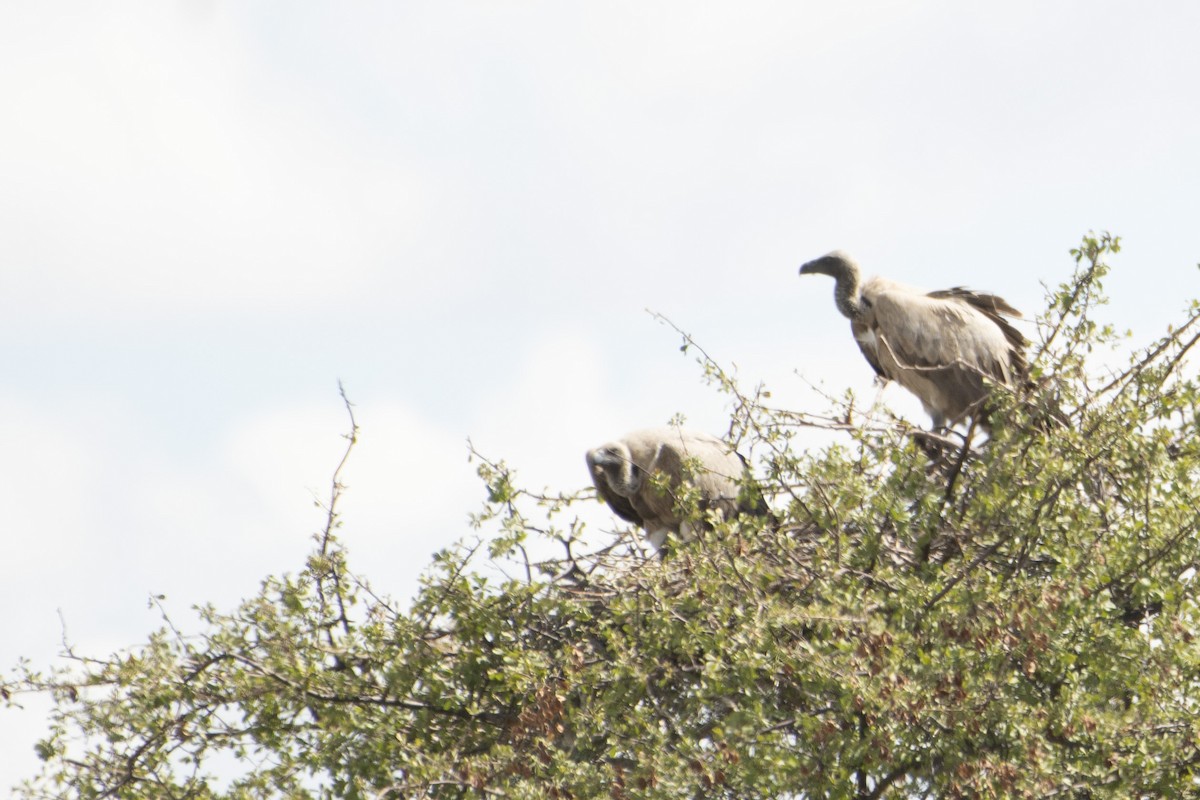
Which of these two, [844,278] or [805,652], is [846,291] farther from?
[805,652]

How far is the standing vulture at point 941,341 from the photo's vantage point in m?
9.55

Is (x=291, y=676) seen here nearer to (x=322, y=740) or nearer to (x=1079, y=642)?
(x=322, y=740)

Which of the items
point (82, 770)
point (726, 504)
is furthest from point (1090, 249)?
point (82, 770)

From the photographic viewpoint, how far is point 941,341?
960 cm

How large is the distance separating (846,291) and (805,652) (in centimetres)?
536

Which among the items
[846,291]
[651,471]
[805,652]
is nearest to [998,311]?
[846,291]

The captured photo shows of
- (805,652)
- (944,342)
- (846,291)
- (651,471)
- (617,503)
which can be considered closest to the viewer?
(805,652)

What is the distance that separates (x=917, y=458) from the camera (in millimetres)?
6371

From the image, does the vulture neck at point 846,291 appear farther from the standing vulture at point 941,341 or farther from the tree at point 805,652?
the tree at point 805,652

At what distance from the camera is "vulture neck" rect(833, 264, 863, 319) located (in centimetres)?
1045

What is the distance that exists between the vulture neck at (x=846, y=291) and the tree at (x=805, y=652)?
288 cm

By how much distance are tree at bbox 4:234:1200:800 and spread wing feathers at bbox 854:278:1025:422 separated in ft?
6.58

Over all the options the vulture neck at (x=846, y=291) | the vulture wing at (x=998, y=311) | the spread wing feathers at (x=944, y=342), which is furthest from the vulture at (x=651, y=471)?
the vulture wing at (x=998, y=311)

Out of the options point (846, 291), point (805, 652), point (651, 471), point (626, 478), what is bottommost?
point (805, 652)
